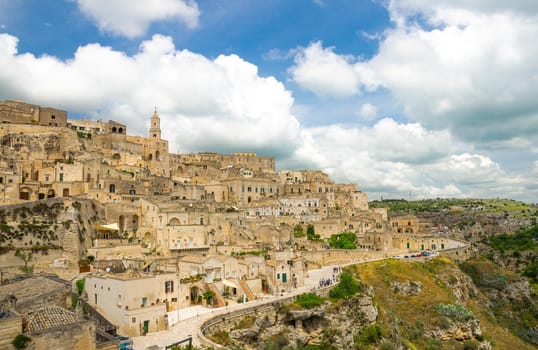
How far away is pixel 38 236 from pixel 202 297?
1655 cm

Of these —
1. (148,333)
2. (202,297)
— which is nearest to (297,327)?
(202,297)

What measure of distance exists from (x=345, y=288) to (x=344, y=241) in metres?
18.1

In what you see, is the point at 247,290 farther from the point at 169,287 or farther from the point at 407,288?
the point at 407,288

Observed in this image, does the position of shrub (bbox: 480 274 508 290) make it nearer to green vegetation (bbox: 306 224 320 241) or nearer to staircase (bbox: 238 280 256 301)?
green vegetation (bbox: 306 224 320 241)

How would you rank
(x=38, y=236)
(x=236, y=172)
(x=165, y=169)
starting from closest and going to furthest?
(x=38, y=236), (x=165, y=169), (x=236, y=172)

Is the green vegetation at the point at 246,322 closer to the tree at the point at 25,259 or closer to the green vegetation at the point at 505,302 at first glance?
the tree at the point at 25,259

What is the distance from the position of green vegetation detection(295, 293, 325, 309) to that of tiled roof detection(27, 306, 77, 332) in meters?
20.2

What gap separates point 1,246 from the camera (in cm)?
3697

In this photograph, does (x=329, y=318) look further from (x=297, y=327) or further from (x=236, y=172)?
(x=236, y=172)

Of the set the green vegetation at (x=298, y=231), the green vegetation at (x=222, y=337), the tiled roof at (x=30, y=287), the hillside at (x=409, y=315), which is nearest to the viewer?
the tiled roof at (x=30, y=287)

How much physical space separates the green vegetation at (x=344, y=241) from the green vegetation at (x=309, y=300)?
20427 mm

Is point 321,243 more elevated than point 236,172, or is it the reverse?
point 236,172

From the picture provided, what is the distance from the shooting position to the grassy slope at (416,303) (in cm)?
4369

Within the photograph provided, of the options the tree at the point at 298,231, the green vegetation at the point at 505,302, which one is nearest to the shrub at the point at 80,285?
the tree at the point at 298,231
